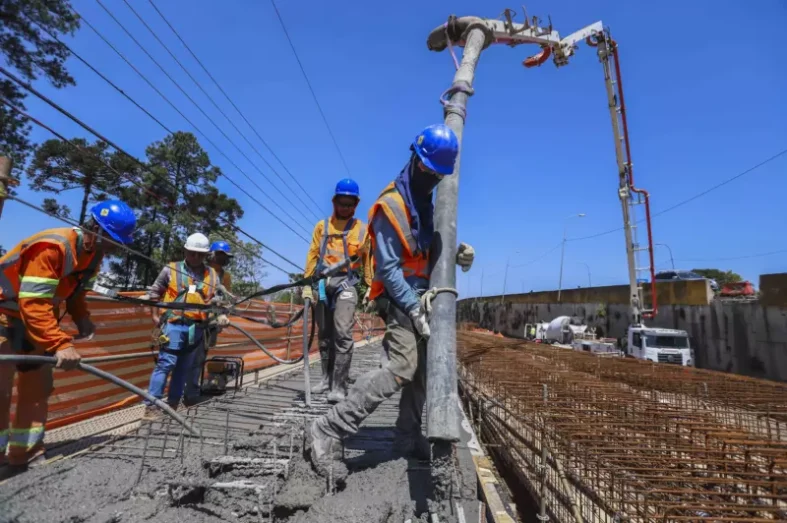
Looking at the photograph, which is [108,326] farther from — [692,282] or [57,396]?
[692,282]

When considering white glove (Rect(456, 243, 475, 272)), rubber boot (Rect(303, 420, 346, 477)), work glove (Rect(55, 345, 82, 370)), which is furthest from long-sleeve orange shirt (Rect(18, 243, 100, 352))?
white glove (Rect(456, 243, 475, 272))

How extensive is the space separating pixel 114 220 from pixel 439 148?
2.32 meters

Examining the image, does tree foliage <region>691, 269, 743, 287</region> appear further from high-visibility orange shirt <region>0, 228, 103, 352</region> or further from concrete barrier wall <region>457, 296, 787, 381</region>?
high-visibility orange shirt <region>0, 228, 103, 352</region>

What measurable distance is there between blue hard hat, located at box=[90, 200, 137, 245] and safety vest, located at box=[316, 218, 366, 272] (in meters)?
1.63

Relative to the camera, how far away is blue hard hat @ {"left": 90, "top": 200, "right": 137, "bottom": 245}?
3.19 metres

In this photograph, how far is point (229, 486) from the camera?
215cm

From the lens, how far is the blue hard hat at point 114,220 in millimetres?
3186

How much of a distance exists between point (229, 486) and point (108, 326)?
405cm

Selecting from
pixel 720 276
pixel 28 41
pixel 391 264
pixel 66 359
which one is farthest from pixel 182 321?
pixel 720 276

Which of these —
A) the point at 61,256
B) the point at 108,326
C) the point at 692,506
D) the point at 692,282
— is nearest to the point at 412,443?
the point at 692,506

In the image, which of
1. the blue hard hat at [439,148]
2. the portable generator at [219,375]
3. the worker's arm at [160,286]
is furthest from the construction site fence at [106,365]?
the blue hard hat at [439,148]

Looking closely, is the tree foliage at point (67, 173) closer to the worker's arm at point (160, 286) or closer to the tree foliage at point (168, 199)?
the tree foliage at point (168, 199)

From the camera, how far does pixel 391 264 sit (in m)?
2.54

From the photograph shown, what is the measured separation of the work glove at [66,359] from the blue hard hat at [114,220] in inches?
35.6
